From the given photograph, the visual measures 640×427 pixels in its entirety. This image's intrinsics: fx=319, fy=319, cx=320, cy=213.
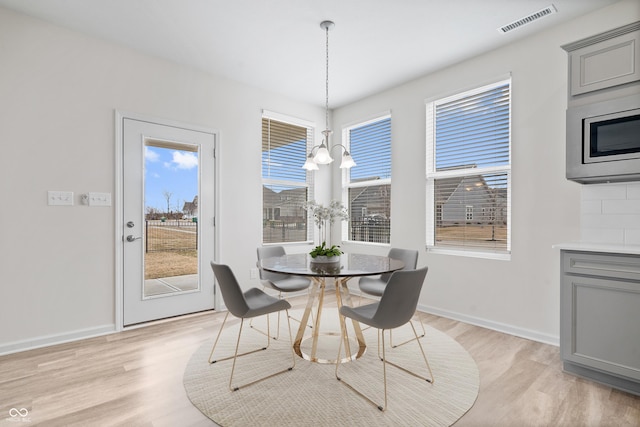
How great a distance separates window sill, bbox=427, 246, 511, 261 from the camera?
3309 millimetres

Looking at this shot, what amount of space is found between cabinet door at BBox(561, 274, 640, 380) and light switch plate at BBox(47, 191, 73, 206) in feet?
14.0

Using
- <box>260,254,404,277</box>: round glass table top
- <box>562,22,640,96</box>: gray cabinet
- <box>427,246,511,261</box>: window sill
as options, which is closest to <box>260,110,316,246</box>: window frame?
<box>260,254,404,277</box>: round glass table top

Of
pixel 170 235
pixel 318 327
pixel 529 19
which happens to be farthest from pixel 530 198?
pixel 170 235

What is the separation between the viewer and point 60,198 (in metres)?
2.95

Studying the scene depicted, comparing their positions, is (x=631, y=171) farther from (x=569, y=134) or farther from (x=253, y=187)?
(x=253, y=187)

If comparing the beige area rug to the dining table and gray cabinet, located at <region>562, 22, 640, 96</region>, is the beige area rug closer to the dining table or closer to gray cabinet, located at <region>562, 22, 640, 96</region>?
the dining table

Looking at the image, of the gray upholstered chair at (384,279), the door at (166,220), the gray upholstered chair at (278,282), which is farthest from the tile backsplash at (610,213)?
the door at (166,220)

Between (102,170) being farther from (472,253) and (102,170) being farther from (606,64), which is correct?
(606,64)

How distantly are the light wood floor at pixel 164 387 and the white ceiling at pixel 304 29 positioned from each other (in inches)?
115

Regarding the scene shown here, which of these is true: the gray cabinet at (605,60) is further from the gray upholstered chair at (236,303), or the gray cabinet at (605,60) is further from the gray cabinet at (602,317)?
the gray upholstered chair at (236,303)

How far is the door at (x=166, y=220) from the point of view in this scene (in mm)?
3363

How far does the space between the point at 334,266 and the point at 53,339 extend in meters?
2.70

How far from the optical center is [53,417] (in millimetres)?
1855

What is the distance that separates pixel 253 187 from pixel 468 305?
3.00 metres
